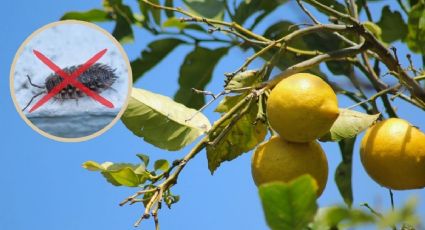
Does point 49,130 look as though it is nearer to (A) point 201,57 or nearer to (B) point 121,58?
(B) point 121,58

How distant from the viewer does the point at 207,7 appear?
1.88 meters

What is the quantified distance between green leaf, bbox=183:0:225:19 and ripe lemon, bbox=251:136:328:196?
80cm

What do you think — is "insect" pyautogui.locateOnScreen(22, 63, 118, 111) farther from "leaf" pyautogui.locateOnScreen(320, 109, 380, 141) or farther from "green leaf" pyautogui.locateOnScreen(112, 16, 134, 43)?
"leaf" pyautogui.locateOnScreen(320, 109, 380, 141)

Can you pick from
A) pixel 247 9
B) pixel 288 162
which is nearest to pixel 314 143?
pixel 288 162

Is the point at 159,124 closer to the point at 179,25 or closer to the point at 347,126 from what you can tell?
the point at 347,126

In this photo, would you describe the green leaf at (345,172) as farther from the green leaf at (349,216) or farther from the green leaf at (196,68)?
the green leaf at (349,216)

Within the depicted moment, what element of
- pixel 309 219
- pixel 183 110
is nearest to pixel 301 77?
pixel 183 110

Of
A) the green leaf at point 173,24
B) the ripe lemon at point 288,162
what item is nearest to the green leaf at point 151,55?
the green leaf at point 173,24

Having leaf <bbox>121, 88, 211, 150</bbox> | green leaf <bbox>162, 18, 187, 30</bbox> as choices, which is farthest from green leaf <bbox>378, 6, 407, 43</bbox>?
leaf <bbox>121, 88, 211, 150</bbox>

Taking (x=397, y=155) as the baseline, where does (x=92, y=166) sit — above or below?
above

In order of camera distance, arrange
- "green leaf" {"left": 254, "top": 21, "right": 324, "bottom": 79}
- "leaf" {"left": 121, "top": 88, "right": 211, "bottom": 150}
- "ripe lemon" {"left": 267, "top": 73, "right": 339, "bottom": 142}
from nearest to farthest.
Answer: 1. "ripe lemon" {"left": 267, "top": 73, "right": 339, "bottom": 142}
2. "leaf" {"left": 121, "top": 88, "right": 211, "bottom": 150}
3. "green leaf" {"left": 254, "top": 21, "right": 324, "bottom": 79}

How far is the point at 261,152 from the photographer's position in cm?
111

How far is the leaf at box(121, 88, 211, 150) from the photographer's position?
1260mm

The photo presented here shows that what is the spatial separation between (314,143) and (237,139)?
143 millimetres
